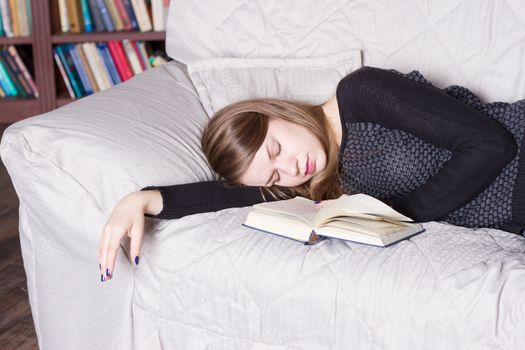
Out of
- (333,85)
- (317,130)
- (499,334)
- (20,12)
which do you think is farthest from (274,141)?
(20,12)

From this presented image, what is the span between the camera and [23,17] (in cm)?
324

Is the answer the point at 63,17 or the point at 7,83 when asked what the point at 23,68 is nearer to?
the point at 7,83

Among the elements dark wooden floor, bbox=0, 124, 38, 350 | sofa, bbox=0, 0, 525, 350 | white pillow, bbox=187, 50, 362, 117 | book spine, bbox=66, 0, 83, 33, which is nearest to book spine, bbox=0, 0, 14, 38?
book spine, bbox=66, 0, 83, 33

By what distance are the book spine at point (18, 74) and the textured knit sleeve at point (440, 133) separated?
1.98m

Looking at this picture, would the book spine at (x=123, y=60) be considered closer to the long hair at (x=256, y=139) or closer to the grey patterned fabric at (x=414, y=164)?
the long hair at (x=256, y=139)

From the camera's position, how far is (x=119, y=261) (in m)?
1.61

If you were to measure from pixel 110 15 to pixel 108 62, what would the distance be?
184 millimetres

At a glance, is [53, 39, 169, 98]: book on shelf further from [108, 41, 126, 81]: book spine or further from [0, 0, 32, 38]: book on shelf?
[0, 0, 32, 38]: book on shelf

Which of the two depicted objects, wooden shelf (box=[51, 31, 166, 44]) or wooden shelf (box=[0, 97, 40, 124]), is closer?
wooden shelf (box=[51, 31, 166, 44])

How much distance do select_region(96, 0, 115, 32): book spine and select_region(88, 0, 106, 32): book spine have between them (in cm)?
1

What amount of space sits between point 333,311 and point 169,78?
0.86 meters

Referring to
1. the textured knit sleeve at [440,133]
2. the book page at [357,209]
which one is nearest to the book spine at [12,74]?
the textured knit sleeve at [440,133]

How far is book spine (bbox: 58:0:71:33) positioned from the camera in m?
3.19

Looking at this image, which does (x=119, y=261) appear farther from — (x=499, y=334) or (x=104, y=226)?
(x=499, y=334)
